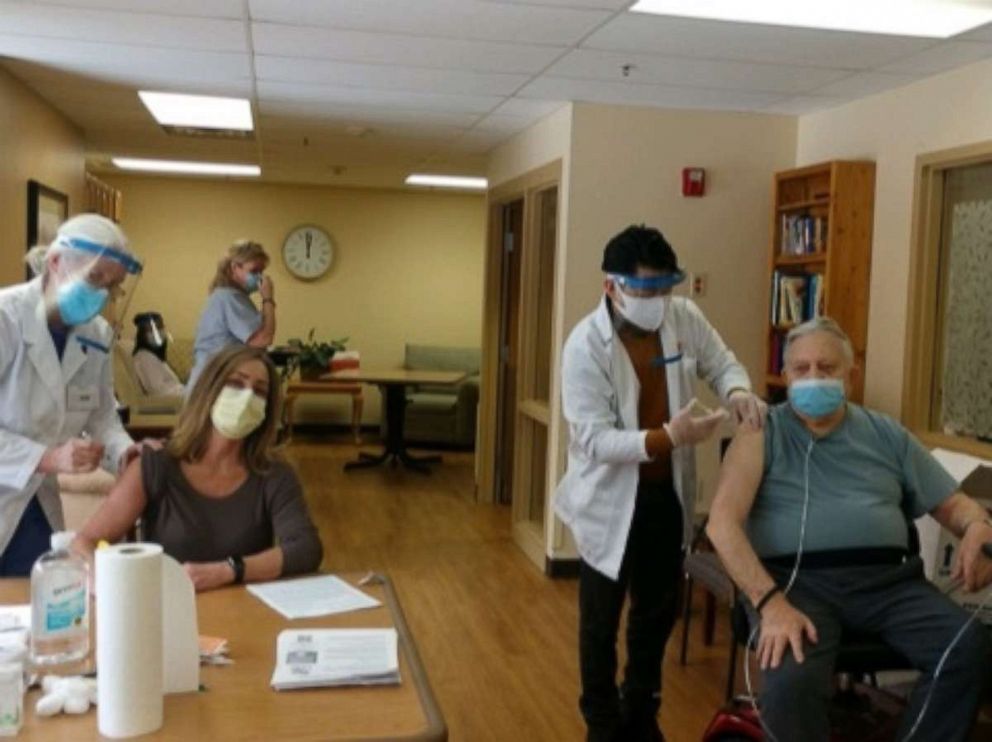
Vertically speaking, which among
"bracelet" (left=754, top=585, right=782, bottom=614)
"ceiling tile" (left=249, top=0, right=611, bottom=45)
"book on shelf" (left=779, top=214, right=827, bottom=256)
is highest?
"ceiling tile" (left=249, top=0, right=611, bottom=45)

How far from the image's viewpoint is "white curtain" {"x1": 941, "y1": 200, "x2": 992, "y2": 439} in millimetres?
3768

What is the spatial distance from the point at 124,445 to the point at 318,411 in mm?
6925

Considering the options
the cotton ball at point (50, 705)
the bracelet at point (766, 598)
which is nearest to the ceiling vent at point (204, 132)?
the bracelet at point (766, 598)

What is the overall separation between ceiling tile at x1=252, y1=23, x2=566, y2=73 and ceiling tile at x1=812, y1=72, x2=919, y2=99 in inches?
48.7

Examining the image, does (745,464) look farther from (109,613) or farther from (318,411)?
(318,411)

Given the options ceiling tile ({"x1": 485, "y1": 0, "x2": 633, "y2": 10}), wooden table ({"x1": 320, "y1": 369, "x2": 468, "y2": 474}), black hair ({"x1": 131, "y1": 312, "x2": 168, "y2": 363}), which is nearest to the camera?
ceiling tile ({"x1": 485, "y1": 0, "x2": 633, "y2": 10})

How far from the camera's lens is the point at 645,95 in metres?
4.47

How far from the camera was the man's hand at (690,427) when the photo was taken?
2438 mm

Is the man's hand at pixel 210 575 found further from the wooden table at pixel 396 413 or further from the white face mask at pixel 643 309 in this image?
the wooden table at pixel 396 413

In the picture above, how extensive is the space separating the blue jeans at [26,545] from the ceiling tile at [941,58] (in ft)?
10.5

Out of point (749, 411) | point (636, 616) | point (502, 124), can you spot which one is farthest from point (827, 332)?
point (502, 124)

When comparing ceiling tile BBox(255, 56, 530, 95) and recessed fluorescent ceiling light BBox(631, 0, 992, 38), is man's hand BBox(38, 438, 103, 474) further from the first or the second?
ceiling tile BBox(255, 56, 530, 95)

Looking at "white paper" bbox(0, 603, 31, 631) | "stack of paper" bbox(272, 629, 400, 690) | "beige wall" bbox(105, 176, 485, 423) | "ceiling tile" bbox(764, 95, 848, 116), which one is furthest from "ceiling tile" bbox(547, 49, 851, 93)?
"beige wall" bbox(105, 176, 485, 423)

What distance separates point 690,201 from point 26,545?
3.38 metres
